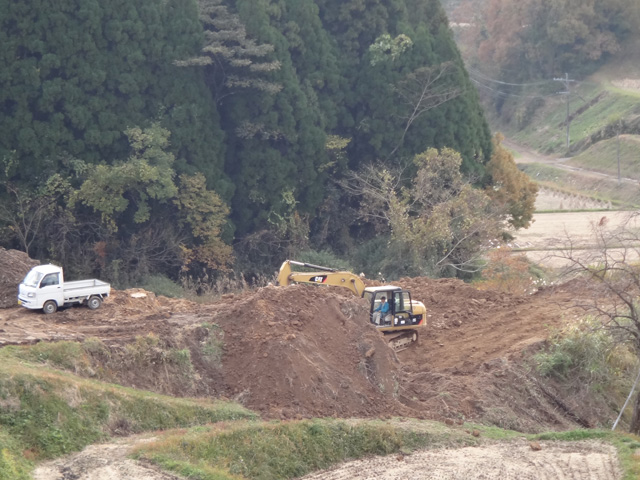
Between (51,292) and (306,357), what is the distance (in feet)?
27.0

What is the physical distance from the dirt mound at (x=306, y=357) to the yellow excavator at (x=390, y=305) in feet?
4.37

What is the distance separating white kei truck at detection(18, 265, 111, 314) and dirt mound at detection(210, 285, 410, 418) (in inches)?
175

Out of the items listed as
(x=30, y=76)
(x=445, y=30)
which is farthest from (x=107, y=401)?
(x=445, y=30)

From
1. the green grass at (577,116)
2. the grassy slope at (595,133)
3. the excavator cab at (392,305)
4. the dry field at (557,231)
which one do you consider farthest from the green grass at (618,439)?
the green grass at (577,116)

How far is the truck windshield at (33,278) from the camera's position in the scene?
2462 cm

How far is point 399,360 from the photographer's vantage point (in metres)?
24.1

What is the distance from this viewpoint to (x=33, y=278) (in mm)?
24734

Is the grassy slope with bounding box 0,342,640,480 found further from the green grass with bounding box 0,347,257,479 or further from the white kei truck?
the white kei truck

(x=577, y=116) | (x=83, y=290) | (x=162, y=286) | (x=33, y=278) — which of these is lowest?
(x=162, y=286)

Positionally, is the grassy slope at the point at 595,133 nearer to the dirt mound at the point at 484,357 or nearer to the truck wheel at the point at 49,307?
the dirt mound at the point at 484,357

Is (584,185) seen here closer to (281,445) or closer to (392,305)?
(392,305)

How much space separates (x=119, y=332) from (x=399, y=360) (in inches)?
296

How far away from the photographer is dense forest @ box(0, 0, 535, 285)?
34.9 m

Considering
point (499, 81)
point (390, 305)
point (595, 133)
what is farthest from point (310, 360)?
point (499, 81)
